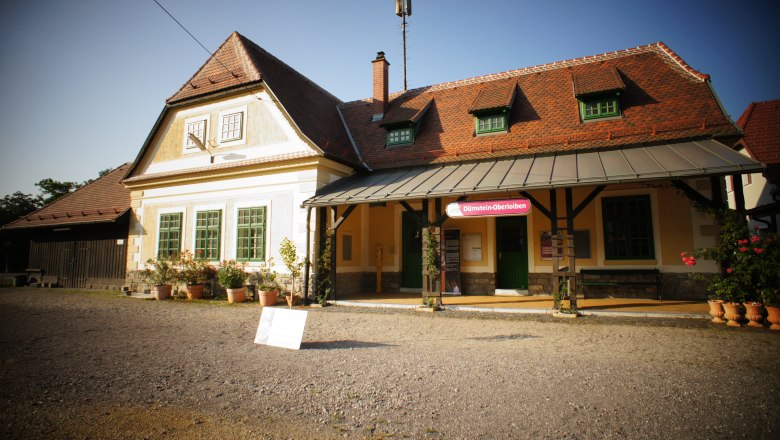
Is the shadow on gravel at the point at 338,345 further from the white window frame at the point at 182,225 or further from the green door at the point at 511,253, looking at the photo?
the white window frame at the point at 182,225

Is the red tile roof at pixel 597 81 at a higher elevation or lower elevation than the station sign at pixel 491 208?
higher

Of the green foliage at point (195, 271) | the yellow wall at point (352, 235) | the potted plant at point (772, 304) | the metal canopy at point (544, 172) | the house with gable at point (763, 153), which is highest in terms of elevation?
the house with gable at point (763, 153)

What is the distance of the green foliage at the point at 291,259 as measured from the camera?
10.3m

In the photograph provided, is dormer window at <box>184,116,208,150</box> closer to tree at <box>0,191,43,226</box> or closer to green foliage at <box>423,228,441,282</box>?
green foliage at <box>423,228,441,282</box>

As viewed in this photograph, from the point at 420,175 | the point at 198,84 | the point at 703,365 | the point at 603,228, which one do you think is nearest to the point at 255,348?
the point at 703,365

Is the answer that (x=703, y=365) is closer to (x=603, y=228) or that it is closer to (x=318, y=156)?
(x=603, y=228)

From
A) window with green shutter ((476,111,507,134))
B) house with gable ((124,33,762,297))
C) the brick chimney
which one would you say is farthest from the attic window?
window with green shutter ((476,111,507,134))

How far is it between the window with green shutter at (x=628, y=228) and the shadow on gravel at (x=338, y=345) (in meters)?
7.62

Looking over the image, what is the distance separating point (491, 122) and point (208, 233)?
9.81 metres

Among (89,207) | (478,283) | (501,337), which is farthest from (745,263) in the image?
(89,207)

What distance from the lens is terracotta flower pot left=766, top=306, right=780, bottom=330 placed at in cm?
629

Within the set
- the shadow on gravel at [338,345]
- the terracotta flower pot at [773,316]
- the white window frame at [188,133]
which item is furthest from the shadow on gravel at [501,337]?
the white window frame at [188,133]

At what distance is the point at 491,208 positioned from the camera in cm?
830

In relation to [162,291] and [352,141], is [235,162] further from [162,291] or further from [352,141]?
[162,291]
